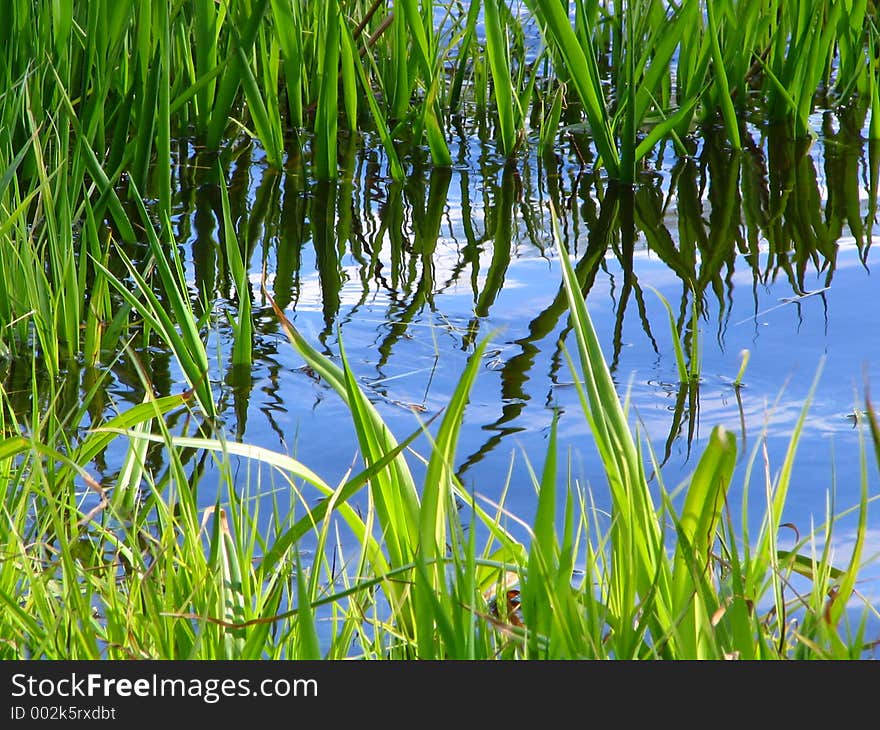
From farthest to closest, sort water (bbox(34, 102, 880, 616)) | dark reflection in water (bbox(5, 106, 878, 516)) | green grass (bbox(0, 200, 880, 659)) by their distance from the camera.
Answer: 1. dark reflection in water (bbox(5, 106, 878, 516))
2. water (bbox(34, 102, 880, 616))
3. green grass (bbox(0, 200, 880, 659))

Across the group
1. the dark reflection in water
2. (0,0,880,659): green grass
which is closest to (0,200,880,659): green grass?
(0,0,880,659): green grass

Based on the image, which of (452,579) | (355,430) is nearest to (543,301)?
(355,430)

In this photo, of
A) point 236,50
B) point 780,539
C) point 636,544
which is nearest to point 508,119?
point 236,50

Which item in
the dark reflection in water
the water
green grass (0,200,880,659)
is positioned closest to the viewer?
green grass (0,200,880,659)

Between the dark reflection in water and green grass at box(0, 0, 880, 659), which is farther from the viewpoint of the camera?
the dark reflection in water

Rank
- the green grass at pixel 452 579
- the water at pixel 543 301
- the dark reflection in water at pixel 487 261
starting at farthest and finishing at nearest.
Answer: the dark reflection in water at pixel 487 261 → the water at pixel 543 301 → the green grass at pixel 452 579

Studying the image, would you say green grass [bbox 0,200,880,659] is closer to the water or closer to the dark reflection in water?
the water

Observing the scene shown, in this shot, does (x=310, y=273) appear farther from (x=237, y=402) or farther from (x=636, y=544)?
(x=636, y=544)

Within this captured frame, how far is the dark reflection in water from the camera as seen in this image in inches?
69.1

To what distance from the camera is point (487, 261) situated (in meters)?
2.34

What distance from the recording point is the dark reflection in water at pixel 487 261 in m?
1.75

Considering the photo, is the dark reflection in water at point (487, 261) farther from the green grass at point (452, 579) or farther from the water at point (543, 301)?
the green grass at point (452, 579)

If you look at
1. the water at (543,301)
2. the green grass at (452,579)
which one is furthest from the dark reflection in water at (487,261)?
the green grass at (452,579)
